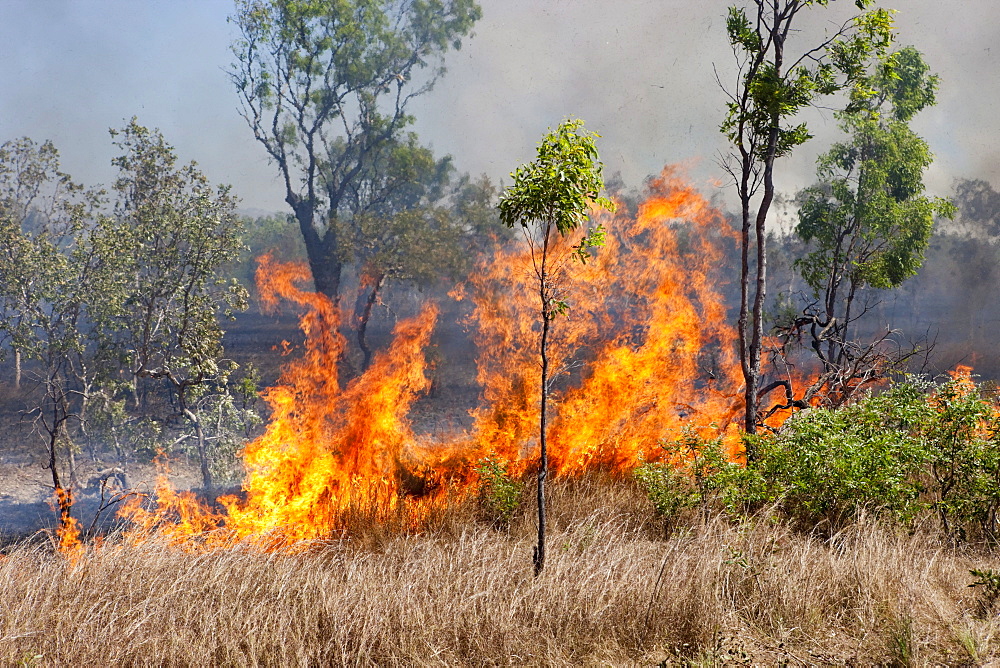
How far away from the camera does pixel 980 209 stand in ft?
136

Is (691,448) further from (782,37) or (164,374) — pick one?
(164,374)

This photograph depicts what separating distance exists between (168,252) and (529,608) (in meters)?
17.6

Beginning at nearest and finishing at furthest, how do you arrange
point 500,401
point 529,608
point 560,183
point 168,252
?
1. point 529,608
2. point 560,183
3. point 168,252
4. point 500,401

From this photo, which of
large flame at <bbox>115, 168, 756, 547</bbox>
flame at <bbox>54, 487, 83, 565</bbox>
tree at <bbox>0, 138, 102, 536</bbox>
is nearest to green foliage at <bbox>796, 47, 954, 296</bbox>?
large flame at <bbox>115, 168, 756, 547</bbox>

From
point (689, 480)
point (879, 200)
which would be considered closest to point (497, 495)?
point (689, 480)

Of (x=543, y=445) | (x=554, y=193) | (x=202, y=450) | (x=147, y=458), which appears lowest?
(x=147, y=458)

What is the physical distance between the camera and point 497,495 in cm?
808

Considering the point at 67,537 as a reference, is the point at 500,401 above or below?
above

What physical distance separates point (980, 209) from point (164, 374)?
154 feet

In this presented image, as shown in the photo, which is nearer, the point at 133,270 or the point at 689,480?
the point at 689,480

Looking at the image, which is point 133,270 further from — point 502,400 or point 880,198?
point 880,198

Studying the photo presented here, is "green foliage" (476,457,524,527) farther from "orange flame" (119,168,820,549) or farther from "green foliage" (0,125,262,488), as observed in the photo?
"green foliage" (0,125,262,488)

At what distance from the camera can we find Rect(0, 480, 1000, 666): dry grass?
15.2ft

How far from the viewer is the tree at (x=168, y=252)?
60.1ft
